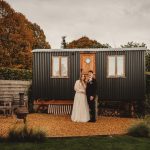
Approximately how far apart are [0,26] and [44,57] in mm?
17058

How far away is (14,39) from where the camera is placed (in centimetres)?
3750

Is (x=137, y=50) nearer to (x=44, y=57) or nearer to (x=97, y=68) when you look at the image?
(x=97, y=68)

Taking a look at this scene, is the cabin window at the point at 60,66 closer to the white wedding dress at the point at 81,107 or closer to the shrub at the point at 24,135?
the white wedding dress at the point at 81,107

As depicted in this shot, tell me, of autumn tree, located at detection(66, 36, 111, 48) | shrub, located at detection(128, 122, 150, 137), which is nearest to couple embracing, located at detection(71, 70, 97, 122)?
shrub, located at detection(128, 122, 150, 137)

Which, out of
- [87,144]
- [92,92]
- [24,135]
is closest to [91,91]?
[92,92]

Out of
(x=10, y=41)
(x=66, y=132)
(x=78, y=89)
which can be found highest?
(x=10, y=41)

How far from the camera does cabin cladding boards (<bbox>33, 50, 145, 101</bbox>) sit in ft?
66.6

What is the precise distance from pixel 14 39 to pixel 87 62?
713 inches

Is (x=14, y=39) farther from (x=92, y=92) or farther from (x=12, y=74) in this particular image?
(x=92, y=92)

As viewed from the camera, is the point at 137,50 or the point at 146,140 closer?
the point at 146,140

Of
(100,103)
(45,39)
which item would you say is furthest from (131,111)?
(45,39)

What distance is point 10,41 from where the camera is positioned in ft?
123

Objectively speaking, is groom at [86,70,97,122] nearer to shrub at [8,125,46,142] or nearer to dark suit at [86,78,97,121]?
dark suit at [86,78,97,121]

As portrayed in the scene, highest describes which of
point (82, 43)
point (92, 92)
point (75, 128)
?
point (82, 43)
